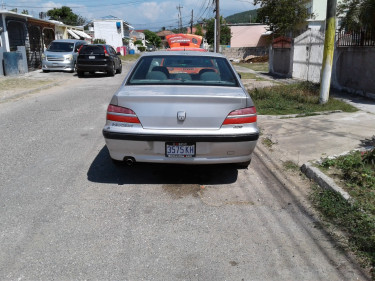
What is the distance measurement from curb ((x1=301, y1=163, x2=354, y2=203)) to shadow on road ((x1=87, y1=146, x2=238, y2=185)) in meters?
0.96

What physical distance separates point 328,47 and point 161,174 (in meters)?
6.19

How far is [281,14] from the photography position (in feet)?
79.0

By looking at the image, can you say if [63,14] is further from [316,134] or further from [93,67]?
[316,134]

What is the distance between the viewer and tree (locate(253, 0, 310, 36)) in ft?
78.8

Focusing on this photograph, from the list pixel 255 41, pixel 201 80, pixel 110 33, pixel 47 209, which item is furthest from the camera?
pixel 110 33

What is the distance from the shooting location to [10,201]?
4.26 metres

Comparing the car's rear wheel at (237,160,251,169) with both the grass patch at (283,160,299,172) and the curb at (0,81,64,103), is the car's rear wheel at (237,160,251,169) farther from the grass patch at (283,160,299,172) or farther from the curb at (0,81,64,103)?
the curb at (0,81,64,103)

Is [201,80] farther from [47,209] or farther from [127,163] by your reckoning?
[47,209]

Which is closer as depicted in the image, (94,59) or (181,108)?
(181,108)

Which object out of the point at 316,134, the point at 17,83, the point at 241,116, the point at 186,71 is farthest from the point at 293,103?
the point at 17,83

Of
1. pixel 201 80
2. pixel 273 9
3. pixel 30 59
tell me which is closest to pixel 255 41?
pixel 273 9

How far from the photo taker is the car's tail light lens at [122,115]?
4.31 metres

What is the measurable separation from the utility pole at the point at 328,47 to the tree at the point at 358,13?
1.81 meters

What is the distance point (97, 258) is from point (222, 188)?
6.67 ft
